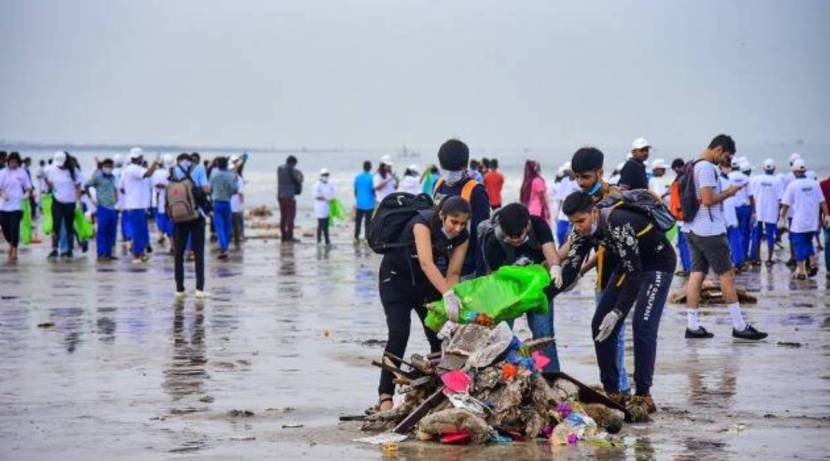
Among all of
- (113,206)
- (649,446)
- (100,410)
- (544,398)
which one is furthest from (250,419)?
(113,206)

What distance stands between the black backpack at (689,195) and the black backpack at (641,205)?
174 inches

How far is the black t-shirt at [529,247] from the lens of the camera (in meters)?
11.0

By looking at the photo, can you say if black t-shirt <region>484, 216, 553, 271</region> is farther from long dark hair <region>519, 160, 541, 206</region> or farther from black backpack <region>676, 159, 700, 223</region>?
long dark hair <region>519, 160, 541, 206</region>

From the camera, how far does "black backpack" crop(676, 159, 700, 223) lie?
50.7 feet

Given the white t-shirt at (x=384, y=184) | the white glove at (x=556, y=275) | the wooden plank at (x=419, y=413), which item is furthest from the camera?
the white t-shirt at (x=384, y=184)

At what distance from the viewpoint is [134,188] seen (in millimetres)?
28828

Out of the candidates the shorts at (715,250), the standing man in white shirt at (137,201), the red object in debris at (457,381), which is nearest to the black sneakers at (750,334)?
the shorts at (715,250)

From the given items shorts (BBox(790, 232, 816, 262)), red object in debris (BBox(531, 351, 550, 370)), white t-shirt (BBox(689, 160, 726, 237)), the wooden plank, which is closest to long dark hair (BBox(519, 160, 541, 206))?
shorts (BBox(790, 232, 816, 262))

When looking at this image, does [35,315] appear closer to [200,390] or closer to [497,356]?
[200,390]

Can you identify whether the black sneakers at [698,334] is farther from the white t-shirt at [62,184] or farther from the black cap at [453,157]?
the white t-shirt at [62,184]

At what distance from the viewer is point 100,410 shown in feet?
37.0

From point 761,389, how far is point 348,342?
4.56 m

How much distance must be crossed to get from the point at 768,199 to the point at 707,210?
39.1 ft

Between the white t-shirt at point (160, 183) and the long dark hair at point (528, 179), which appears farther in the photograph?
the white t-shirt at point (160, 183)
